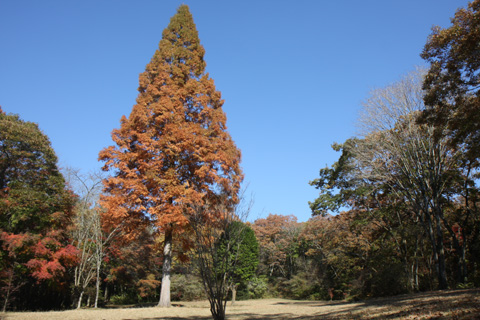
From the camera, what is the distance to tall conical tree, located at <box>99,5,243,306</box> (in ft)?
42.5

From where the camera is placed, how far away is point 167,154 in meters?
13.3

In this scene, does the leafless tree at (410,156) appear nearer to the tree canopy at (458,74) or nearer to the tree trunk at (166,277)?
the tree canopy at (458,74)

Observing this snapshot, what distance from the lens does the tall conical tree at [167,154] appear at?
42.5ft

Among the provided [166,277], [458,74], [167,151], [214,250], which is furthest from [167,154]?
[458,74]

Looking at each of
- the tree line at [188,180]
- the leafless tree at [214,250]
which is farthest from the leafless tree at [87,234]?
the leafless tree at [214,250]

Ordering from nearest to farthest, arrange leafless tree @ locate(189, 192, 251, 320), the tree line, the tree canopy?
leafless tree @ locate(189, 192, 251, 320) → the tree canopy → the tree line

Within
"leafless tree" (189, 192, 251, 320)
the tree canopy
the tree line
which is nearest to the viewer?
"leafless tree" (189, 192, 251, 320)

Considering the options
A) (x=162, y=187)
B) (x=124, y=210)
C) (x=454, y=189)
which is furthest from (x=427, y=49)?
(x=124, y=210)

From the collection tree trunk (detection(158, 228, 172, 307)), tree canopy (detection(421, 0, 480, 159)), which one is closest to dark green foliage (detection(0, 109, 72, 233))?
tree trunk (detection(158, 228, 172, 307))

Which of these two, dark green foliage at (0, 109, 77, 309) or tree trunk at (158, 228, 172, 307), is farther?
dark green foliage at (0, 109, 77, 309)

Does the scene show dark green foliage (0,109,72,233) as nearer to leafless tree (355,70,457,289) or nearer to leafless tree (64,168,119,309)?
leafless tree (64,168,119,309)

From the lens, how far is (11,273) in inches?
539

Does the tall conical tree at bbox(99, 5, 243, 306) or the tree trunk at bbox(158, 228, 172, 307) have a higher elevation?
the tall conical tree at bbox(99, 5, 243, 306)

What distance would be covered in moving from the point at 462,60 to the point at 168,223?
469 inches
